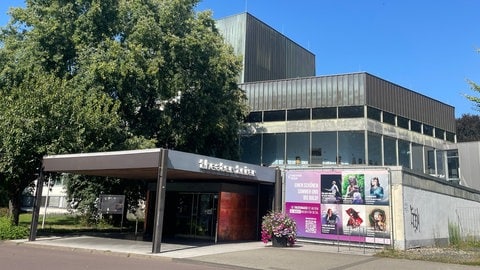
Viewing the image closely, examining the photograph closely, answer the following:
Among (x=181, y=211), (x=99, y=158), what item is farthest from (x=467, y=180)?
(x=99, y=158)

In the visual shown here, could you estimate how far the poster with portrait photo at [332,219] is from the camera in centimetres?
2098

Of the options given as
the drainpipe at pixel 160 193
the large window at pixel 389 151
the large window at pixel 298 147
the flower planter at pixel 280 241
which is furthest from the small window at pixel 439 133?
the drainpipe at pixel 160 193

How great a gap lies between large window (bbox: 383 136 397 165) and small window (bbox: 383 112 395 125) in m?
1.13

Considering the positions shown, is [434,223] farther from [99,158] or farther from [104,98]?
[104,98]

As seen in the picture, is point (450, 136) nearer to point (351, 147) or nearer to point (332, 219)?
point (351, 147)

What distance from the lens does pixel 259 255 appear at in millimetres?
16359

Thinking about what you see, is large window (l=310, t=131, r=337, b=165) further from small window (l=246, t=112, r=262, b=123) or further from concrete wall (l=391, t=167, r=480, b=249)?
concrete wall (l=391, t=167, r=480, b=249)

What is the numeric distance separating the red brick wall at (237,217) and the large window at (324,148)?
742 cm

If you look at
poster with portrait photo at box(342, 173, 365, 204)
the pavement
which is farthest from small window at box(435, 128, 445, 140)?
the pavement

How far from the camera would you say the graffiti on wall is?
787 inches

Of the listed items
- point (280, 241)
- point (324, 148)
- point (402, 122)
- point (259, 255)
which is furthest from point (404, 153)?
point (259, 255)

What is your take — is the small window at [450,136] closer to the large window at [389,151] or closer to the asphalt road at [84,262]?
the large window at [389,151]

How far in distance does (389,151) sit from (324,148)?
4.49m

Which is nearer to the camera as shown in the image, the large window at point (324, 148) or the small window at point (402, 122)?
the large window at point (324, 148)
